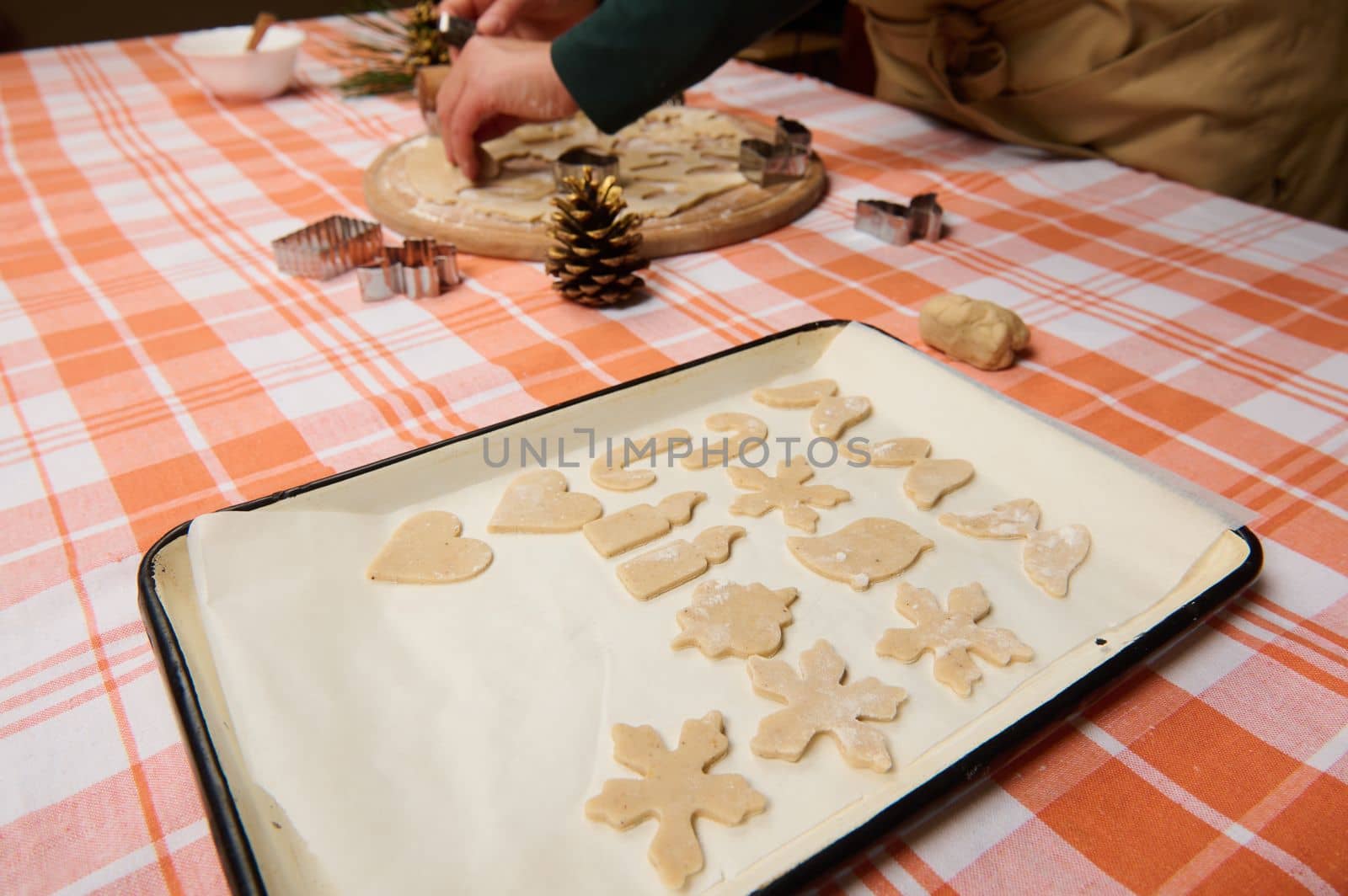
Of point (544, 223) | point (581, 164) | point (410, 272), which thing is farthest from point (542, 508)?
point (581, 164)

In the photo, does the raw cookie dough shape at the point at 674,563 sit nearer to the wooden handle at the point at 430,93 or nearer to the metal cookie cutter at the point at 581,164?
the metal cookie cutter at the point at 581,164

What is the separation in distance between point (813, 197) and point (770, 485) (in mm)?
772

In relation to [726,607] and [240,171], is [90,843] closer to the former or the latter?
[726,607]

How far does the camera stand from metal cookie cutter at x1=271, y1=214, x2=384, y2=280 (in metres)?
1.17

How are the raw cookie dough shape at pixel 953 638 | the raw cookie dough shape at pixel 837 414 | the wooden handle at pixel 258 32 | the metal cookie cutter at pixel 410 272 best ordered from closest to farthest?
1. the raw cookie dough shape at pixel 953 638
2. the raw cookie dough shape at pixel 837 414
3. the metal cookie cutter at pixel 410 272
4. the wooden handle at pixel 258 32

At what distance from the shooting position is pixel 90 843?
52 centimetres

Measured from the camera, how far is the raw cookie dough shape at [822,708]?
1.78 ft

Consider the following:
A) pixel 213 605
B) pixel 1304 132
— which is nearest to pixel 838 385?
pixel 213 605

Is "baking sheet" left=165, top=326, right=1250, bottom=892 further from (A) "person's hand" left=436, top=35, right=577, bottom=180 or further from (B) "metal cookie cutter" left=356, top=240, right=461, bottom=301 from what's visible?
(A) "person's hand" left=436, top=35, right=577, bottom=180

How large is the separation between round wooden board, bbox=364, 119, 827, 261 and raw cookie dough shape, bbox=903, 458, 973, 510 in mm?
589

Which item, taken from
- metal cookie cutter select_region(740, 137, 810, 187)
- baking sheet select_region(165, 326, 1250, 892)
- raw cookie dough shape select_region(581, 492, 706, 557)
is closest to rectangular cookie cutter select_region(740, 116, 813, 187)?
metal cookie cutter select_region(740, 137, 810, 187)

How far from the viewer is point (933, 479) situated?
76 cm

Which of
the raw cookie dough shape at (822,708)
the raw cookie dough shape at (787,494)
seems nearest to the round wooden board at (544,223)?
the raw cookie dough shape at (787,494)

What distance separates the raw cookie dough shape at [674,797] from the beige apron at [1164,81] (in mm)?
1397
